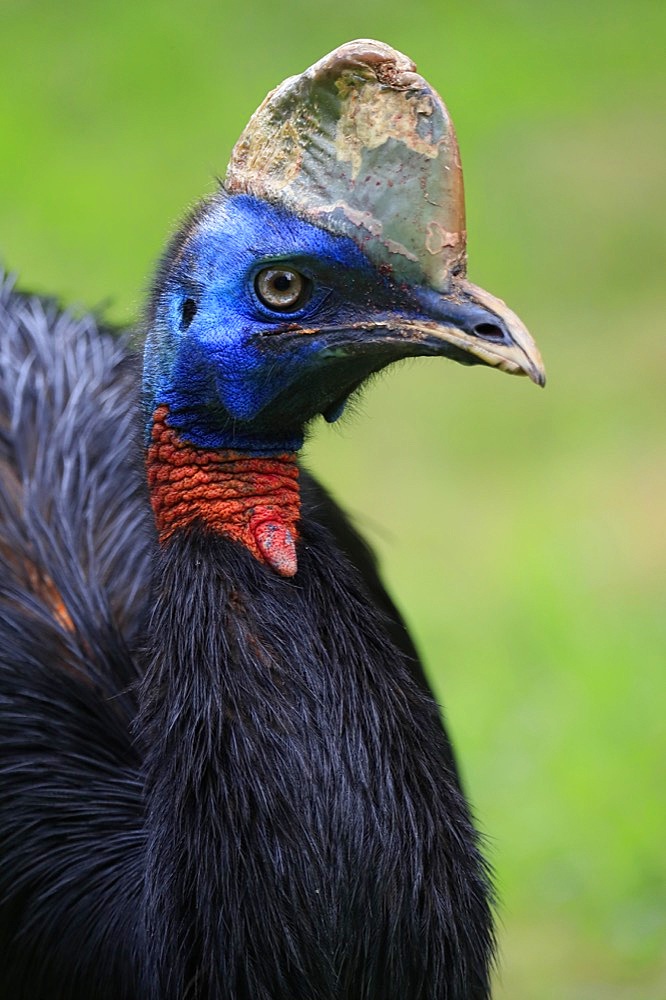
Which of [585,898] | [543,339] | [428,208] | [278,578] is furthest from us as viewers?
[543,339]

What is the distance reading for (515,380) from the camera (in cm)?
631

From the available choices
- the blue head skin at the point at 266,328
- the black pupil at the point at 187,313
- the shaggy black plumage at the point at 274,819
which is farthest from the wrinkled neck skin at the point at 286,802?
the black pupil at the point at 187,313

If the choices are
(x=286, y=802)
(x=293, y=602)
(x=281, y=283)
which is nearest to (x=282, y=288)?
(x=281, y=283)

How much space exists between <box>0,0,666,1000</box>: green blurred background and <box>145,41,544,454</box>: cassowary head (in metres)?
0.25

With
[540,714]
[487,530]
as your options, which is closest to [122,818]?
[540,714]

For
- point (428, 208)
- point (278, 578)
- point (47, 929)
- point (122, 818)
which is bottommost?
point (47, 929)

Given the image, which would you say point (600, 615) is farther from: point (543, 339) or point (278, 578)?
point (278, 578)

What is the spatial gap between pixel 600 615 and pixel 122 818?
2.68 meters

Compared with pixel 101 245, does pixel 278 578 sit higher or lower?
lower

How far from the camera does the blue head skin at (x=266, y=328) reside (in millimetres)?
2113

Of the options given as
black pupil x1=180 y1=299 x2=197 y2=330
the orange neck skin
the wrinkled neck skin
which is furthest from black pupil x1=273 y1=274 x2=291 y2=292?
the wrinkled neck skin

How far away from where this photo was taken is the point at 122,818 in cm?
255

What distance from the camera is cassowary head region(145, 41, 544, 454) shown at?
2088 mm

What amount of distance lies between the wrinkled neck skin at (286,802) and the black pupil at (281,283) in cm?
35
